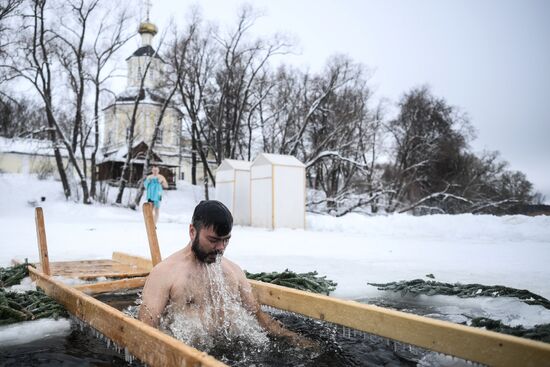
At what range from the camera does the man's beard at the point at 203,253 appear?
289cm

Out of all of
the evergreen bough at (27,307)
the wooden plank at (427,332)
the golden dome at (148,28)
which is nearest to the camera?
the wooden plank at (427,332)

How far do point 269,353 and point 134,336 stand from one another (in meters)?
1.01

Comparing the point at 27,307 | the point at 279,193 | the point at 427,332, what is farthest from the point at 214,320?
the point at 279,193

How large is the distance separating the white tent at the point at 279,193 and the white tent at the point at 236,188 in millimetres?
1136

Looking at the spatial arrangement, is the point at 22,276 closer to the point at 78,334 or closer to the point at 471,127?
the point at 78,334

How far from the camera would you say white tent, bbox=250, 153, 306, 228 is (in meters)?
14.9

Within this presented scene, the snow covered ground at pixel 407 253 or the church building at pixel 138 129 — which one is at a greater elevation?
the church building at pixel 138 129

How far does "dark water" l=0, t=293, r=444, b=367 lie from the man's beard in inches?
25.8

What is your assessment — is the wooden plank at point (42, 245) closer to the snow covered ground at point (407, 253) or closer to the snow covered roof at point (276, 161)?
the snow covered ground at point (407, 253)

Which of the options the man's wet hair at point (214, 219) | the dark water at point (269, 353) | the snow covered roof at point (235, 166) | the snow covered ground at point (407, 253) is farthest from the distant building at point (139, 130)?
the man's wet hair at point (214, 219)

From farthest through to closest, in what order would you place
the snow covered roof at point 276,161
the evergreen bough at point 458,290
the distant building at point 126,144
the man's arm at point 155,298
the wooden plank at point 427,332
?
the distant building at point 126,144 → the snow covered roof at point 276,161 → the evergreen bough at point 458,290 → the man's arm at point 155,298 → the wooden plank at point 427,332

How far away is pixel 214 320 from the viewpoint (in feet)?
10.1

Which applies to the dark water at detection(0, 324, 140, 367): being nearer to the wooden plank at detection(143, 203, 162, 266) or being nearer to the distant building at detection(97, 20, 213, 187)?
the wooden plank at detection(143, 203, 162, 266)

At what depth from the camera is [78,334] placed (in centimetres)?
340
